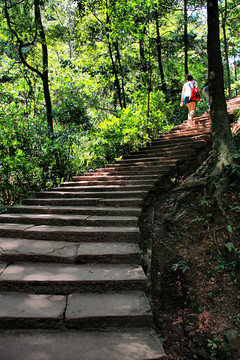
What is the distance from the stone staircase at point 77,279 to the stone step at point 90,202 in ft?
0.06

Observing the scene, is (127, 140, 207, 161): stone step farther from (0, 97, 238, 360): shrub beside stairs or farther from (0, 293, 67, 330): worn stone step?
(0, 293, 67, 330): worn stone step

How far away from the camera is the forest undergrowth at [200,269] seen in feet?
9.23

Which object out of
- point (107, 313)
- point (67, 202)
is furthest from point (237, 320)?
point (67, 202)

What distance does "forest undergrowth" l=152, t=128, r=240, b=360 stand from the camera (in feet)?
9.23

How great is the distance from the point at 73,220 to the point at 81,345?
198 centimetres

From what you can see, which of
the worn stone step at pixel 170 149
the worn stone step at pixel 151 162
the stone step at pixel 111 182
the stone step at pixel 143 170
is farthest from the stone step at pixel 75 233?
the worn stone step at pixel 170 149

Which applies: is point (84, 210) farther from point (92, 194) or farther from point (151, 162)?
point (151, 162)

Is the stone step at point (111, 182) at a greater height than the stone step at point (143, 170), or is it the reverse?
the stone step at point (143, 170)

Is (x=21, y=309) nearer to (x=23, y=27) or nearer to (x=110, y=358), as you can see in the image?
(x=110, y=358)

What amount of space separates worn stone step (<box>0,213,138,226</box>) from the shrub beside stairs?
15 millimetres

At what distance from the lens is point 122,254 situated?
2975 millimetres

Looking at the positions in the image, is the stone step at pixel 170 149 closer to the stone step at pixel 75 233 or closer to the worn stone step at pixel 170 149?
the worn stone step at pixel 170 149

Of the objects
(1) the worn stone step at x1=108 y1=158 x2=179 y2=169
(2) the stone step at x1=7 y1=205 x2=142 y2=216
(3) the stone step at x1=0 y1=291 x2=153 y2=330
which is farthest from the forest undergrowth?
(1) the worn stone step at x1=108 y1=158 x2=179 y2=169

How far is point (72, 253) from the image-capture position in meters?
3.03
